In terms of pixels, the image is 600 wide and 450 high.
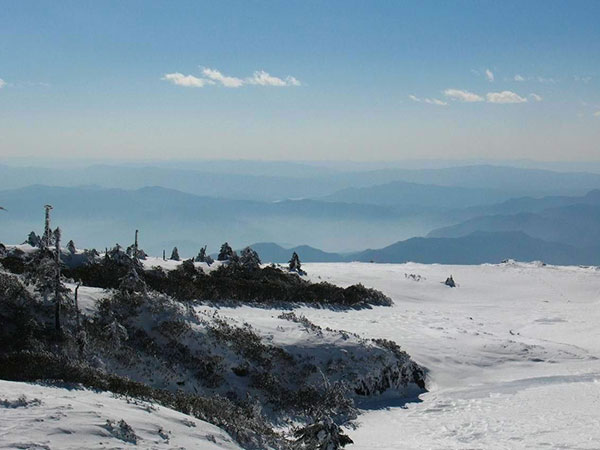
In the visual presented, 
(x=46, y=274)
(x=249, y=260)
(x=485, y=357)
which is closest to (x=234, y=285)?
(x=249, y=260)

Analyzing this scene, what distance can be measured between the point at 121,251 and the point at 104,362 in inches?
957

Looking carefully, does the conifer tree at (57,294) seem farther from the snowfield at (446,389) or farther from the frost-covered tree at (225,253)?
the frost-covered tree at (225,253)

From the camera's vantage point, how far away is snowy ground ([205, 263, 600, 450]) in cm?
2139

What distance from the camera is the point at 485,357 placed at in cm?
3356

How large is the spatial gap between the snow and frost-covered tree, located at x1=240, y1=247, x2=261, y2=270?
115 feet

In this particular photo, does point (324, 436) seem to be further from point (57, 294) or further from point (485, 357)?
point (485, 357)

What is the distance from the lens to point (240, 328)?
2917cm

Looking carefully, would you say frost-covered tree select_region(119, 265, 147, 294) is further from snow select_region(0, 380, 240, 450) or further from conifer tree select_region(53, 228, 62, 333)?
snow select_region(0, 380, 240, 450)

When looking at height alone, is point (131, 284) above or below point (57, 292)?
below

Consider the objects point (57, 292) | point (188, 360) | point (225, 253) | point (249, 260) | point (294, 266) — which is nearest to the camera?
point (57, 292)

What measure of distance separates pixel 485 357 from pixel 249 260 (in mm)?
25815

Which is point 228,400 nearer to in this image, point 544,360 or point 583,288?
point 544,360

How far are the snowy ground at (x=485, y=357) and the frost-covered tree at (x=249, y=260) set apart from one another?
8312 mm

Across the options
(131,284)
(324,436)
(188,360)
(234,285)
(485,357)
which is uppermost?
(131,284)
